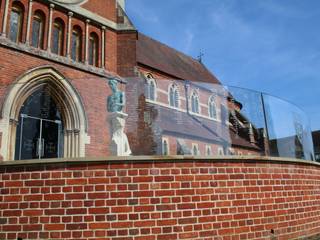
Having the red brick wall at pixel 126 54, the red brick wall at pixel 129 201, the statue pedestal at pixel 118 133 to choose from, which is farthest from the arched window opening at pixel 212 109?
the red brick wall at pixel 126 54

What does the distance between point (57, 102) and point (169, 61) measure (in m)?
21.5

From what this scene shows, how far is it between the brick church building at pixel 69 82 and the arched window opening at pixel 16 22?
0.03 m

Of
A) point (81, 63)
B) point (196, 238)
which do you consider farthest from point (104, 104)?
point (81, 63)

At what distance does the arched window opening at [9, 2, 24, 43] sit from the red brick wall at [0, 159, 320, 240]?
30.0 ft

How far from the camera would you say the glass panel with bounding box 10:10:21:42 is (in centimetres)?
1242

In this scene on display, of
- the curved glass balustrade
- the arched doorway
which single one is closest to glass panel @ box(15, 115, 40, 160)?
the arched doorway

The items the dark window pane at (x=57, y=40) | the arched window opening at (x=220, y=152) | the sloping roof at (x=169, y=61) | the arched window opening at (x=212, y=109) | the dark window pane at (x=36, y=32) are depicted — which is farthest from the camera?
the sloping roof at (x=169, y=61)

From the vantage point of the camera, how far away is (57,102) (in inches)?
344

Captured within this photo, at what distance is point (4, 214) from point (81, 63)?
33.1ft

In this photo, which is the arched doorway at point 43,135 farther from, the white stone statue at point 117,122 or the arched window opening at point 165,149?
the arched window opening at point 165,149

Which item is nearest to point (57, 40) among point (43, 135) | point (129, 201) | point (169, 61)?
point (43, 135)

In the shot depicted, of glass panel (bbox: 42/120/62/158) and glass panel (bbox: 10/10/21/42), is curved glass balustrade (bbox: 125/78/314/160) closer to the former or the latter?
glass panel (bbox: 42/120/62/158)

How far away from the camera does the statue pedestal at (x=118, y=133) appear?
5169 millimetres

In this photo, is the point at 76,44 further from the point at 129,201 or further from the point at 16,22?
the point at 129,201
